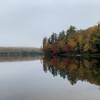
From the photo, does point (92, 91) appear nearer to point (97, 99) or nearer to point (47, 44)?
point (97, 99)

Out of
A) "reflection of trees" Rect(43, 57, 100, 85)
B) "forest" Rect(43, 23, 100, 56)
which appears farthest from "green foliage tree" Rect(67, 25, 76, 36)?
"reflection of trees" Rect(43, 57, 100, 85)

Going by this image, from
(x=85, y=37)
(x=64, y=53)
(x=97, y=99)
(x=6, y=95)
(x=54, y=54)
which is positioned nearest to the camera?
(x=97, y=99)

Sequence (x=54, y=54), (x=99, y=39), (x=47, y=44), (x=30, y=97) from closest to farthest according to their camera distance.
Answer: (x=30, y=97)
(x=99, y=39)
(x=54, y=54)
(x=47, y=44)

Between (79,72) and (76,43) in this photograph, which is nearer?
(79,72)

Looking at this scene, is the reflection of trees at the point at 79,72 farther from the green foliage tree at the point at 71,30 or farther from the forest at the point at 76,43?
the green foliage tree at the point at 71,30

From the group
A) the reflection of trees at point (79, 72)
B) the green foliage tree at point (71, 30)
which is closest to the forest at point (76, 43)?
the green foliage tree at point (71, 30)

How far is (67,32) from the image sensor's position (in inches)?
4577

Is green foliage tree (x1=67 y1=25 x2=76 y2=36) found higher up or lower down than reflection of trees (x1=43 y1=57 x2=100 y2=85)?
higher up

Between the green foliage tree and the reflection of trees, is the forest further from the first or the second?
the reflection of trees

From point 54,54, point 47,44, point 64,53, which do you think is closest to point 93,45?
point 64,53

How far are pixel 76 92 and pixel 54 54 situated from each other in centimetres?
9570

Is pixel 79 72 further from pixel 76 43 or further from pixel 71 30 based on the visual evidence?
pixel 71 30

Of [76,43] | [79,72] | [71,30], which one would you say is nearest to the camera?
[79,72]

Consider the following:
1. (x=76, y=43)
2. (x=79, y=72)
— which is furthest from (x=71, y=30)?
(x=79, y=72)
